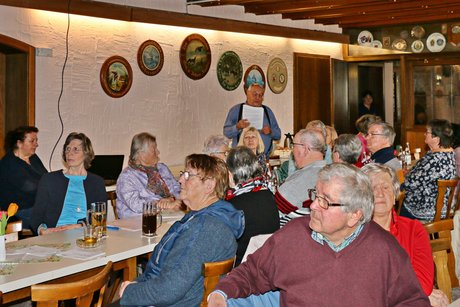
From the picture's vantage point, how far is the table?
3.62 metres

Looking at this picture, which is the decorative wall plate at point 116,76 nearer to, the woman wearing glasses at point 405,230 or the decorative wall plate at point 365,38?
the woman wearing glasses at point 405,230

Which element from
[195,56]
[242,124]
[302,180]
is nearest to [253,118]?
[242,124]

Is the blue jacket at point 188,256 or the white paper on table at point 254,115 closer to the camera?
the blue jacket at point 188,256

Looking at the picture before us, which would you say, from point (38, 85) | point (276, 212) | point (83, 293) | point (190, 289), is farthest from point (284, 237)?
point (38, 85)

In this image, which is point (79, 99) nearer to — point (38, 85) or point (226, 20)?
point (38, 85)

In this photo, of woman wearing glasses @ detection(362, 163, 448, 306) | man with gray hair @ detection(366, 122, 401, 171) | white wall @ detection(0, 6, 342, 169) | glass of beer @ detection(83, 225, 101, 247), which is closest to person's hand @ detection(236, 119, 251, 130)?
white wall @ detection(0, 6, 342, 169)

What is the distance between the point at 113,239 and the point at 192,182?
1.08 m

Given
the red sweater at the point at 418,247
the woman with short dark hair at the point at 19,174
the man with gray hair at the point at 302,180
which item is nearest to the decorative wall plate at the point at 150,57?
the woman with short dark hair at the point at 19,174

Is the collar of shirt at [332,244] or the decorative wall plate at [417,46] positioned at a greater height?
the decorative wall plate at [417,46]

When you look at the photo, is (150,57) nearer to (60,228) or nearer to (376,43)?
(60,228)

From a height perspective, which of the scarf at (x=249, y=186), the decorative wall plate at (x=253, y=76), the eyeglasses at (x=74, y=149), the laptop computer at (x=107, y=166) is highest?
the decorative wall plate at (x=253, y=76)

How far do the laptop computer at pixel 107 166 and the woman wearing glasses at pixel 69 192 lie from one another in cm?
240

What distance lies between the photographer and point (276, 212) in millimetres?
4465

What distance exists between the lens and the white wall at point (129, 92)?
8.36m
